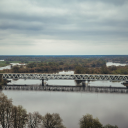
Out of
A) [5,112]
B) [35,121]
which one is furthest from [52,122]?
[5,112]

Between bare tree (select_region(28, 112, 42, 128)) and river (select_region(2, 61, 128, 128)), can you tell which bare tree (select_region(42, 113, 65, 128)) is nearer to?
bare tree (select_region(28, 112, 42, 128))

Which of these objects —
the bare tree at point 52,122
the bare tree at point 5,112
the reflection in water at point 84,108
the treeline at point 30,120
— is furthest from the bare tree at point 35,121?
→ the reflection in water at point 84,108

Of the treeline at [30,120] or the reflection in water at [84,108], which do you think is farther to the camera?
the reflection in water at [84,108]

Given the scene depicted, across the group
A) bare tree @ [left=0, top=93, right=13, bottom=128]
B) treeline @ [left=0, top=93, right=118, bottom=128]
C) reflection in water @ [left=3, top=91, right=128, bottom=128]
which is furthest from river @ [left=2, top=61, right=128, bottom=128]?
bare tree @ [left=0, top=93, right=13, bottom=128]

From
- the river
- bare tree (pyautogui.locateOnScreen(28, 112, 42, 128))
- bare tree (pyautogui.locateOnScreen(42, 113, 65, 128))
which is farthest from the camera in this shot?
the river

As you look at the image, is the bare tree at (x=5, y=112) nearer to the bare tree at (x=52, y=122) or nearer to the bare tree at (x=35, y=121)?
the bare tree at (x=35, y=121)

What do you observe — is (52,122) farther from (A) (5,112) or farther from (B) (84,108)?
(B) (84,108)

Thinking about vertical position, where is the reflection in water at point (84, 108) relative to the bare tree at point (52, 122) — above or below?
below

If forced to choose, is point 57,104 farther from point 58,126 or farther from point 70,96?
point 58,126
